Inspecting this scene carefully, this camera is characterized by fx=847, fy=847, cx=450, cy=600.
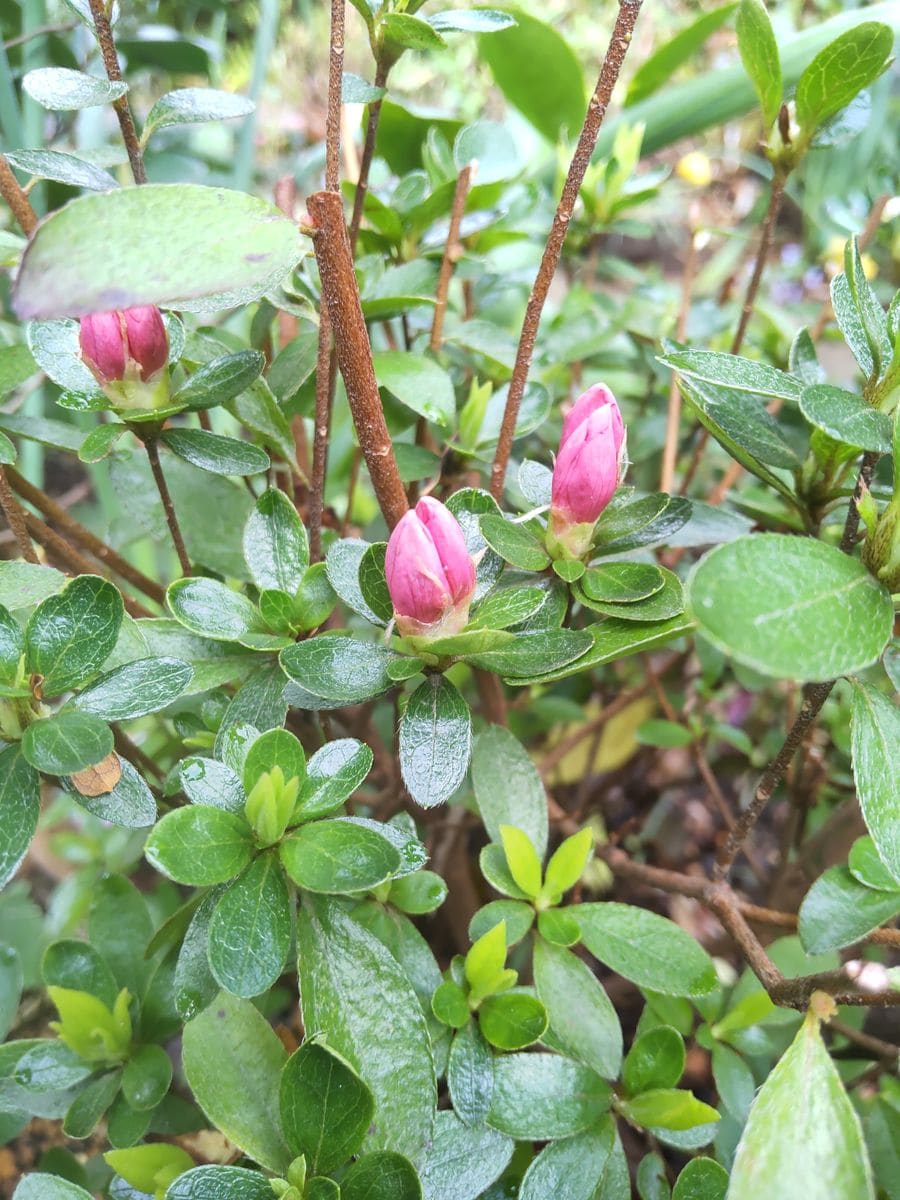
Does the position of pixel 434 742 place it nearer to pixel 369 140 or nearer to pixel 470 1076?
pixel 470 1076

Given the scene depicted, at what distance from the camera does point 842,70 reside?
0.58 meters

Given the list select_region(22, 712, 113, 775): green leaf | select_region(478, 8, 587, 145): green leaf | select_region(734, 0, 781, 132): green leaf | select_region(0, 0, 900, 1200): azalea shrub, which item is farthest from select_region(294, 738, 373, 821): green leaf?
select_region(478, 8, 587, 145): green leaf

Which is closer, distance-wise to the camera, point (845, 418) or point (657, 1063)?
point (845, 418)

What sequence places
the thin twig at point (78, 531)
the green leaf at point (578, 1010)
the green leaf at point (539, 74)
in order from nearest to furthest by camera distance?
the green leaf at point (578, 1010) → the thin twig at point (78, 531) → the green leaf at point (539, 74)

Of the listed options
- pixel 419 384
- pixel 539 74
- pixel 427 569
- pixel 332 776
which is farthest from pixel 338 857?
pixel 539 74

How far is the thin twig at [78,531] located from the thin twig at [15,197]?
0.19 m

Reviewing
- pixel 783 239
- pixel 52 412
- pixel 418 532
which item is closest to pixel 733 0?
pixel 418 532

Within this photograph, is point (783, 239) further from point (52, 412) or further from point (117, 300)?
point (117, 300)

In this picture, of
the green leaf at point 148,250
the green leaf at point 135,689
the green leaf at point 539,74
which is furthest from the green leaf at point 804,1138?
the green leaf at point 539,74

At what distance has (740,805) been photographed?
1.25 metres

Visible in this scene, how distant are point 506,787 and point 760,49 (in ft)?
1.79

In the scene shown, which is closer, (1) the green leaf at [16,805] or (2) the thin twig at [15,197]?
(1) the green leaf at [16,805]

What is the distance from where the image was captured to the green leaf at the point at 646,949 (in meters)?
0.54

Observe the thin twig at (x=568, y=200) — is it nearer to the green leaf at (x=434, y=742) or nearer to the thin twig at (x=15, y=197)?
the green leaf at (x=434, y=742)
